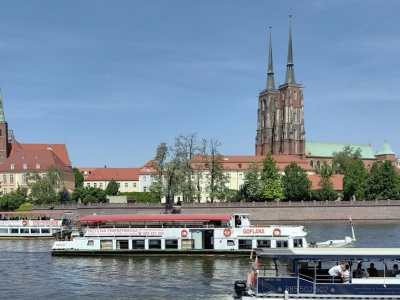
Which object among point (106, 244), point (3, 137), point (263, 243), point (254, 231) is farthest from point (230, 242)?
point (3, 137)

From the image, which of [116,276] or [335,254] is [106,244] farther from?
[335,254]

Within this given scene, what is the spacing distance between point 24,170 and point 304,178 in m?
70.4

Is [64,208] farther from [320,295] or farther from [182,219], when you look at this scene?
[320,295]

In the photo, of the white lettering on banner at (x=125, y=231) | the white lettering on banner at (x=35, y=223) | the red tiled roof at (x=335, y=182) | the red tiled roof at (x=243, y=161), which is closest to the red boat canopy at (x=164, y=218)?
the white lettering on banner at (x=125, y=231)

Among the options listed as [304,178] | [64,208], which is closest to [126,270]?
[64,208]

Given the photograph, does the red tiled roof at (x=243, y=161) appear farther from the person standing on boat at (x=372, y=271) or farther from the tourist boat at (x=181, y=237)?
the person standing on boat at (x=372, y=271)

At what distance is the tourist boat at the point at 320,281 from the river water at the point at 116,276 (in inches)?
262

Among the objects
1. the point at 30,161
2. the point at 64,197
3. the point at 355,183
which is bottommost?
the point at 64,197

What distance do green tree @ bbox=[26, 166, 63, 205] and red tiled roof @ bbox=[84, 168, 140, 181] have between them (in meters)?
47.3

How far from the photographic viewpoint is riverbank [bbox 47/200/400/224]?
378 feet

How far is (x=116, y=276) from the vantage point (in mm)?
45188

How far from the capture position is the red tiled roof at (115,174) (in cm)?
18025

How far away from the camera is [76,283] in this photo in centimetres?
4278

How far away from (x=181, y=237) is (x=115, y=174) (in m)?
128
